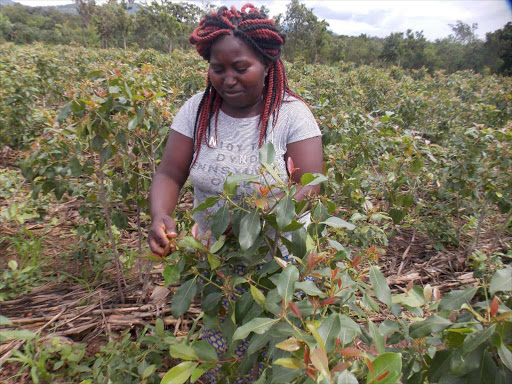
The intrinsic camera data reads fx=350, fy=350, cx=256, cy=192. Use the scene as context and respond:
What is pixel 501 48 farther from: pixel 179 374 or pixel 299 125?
pixel 179 374

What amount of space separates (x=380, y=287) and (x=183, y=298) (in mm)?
559

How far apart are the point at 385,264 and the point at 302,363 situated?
2706 millimetres

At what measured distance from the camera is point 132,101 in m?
1.80

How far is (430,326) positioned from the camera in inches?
30.2

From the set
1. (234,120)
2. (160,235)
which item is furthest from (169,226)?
(234,120)

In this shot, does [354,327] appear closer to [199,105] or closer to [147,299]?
[199,105]

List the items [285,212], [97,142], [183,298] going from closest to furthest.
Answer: [285,212] < [183,298] < [97,142]

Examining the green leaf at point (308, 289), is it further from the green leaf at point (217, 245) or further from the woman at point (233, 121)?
the woman at point (233, 121)

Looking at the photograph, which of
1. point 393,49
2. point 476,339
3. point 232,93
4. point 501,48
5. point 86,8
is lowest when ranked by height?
point 476,339

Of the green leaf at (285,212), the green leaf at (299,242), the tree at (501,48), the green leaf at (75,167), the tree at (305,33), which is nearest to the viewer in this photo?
the green leaf at (285,212)

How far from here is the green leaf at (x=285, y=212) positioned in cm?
82

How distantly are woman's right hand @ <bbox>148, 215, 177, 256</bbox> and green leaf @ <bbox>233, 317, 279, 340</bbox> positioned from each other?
17.6 inches

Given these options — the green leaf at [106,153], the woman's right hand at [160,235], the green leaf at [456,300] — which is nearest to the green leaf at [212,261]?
the woman's right hand at [160,235]

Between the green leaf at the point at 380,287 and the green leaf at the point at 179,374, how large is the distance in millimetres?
520
